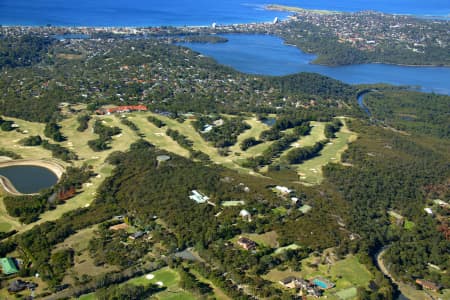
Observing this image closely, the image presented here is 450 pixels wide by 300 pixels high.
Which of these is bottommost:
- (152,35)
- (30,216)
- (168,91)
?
(30,216)

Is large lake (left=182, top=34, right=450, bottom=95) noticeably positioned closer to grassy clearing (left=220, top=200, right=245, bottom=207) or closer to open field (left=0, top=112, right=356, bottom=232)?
open field (left=0, top=112, right=356, bottom=232)

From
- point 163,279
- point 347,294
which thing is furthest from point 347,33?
point 163,279

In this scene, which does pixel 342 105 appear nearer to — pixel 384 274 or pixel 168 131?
pixel 168 131

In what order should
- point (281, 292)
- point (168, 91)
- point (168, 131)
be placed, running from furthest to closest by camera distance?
point (168, 91)
point (168, 131)
point (281, 292)

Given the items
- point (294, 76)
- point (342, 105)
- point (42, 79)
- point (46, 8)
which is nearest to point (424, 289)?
point (342, 105)

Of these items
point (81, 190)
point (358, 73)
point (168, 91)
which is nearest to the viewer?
point (81, 190)

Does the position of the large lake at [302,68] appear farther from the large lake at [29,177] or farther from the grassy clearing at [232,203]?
the grassy clearing at [232,203]

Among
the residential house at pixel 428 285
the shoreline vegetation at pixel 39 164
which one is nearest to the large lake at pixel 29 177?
the shoreline vegetation at pixel 39 164
